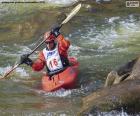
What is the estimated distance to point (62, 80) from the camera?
9984 millimetres

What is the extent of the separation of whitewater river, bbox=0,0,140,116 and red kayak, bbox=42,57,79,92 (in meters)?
0.13

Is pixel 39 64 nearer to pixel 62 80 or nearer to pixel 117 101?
pixel 62 80

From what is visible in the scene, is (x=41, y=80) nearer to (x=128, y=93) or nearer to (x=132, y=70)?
(x=132, y=70)

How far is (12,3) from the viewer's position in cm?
1989

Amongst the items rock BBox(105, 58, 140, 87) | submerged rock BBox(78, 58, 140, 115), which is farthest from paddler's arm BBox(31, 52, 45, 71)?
submerged rock BBox(78, 58, 140, 115)

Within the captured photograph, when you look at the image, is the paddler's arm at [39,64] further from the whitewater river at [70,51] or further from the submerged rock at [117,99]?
the submerged rock at [117,99]

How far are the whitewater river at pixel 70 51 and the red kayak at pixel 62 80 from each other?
13 centimetres

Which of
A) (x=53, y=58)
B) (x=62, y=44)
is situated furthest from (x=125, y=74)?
(x=53, y=58)

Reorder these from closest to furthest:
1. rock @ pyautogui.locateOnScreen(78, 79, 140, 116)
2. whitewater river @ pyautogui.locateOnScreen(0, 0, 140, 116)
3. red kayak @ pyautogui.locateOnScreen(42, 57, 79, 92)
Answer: rock @ pyautogui.locateOnScreen(78, 79, 140, 116), whitewater river @ pyautogui.locateOnScreen(0, 0, 140, 116), red kayak @ pyautogui.locateOnScreen(42, 57, 79, 92)

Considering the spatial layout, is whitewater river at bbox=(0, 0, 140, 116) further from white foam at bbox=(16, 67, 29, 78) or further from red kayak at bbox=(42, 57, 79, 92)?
red kayak at bbox=(42, 57, 79, 92)

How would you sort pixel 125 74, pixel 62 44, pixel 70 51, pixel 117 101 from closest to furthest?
pixel 117 101 < pixel 125 74 < pixel 62 44 < pixel 70 51

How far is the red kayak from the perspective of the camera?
992 centimetres

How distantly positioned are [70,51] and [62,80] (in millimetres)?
3671

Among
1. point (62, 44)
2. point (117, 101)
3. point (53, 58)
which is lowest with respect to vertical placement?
point (53, 58)
